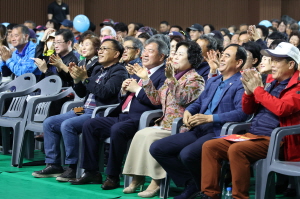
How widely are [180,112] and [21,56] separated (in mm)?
2679

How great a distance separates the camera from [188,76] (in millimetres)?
4176

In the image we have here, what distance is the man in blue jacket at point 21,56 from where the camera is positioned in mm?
5980

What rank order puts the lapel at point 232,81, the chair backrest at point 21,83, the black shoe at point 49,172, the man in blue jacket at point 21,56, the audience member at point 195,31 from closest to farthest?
the lapel at point 232,81
the black shoe at point 49,172
the chair backrest at point 21,83
the man in blue jacket at point 21,56
the audience member at point 195,31

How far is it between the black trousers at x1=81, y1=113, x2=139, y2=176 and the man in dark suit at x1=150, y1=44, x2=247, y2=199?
42 cm

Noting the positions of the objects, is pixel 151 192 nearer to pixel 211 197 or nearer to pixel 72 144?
pixel 211 197

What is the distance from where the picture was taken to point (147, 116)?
13.9 ft

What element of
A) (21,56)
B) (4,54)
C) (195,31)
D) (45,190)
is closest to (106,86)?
(45,190)

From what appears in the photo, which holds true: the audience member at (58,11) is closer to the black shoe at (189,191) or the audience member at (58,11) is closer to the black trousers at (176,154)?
the black trousers at (176,154)

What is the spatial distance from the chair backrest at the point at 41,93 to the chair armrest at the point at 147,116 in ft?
4.47

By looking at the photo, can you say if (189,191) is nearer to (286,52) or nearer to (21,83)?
(286,52)

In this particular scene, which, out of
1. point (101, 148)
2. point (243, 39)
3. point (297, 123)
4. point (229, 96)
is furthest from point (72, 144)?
point (243, 39)

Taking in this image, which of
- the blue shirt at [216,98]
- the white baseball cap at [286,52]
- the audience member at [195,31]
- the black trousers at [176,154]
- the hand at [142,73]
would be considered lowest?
the black trousers at [176,154]

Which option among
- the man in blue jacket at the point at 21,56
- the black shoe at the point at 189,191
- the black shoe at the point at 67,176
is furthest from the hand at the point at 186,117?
the man in blue jacket at the point at 21,56

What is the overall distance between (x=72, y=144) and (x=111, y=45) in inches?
37.3
